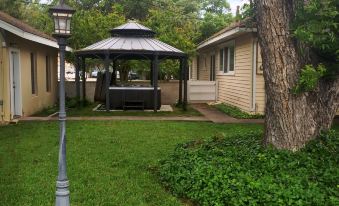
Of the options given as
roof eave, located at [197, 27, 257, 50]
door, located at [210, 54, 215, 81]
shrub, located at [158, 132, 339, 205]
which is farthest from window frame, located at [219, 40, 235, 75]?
shrub, located at [158, 132, 339, 205]

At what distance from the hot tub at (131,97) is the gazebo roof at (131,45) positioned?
1388mm

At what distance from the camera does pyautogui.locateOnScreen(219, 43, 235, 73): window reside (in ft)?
59.8

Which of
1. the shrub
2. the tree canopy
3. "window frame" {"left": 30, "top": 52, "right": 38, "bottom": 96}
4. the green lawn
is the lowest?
the green lawn

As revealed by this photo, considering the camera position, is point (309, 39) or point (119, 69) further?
point (119, 69)

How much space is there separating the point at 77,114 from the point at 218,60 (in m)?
7.84

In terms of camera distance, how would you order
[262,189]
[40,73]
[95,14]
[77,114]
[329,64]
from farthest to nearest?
1. [95,14]
2. [40,73]
3. [77,114]
4. [329,64]
5. [262,189]

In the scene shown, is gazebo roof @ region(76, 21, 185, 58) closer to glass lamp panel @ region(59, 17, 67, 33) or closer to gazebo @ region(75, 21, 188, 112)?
gazebo @ region(75, 21, 188, 112)

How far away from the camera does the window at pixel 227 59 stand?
18.2 meters

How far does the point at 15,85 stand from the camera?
44.9 ft

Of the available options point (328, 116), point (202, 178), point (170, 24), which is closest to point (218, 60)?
point (170, 24)

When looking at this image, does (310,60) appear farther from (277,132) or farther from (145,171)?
(145,171)

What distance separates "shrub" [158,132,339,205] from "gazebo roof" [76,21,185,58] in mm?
8586

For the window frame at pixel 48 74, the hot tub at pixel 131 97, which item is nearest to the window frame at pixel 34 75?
the window frame at pixel 48 74

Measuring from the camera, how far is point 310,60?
659 centimetres
